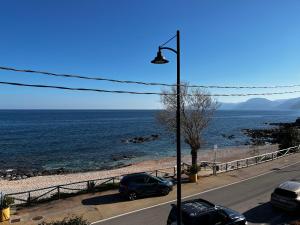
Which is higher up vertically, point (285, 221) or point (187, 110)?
point (187, 110)

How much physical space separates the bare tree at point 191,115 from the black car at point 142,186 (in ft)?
26.5

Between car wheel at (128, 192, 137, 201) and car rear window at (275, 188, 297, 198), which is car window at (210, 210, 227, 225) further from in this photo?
car wheel at (128, 192, 137, 201)

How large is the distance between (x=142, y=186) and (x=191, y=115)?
10744 millimetres

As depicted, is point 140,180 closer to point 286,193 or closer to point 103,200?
point 103,200

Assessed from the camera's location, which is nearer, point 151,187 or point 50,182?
point 151,187

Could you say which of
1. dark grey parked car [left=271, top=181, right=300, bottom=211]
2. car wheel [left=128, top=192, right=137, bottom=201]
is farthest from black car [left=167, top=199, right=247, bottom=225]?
car wheel [left=128, top=192, right=137, bottom=201]

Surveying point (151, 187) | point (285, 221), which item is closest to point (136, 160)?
point (151, 187)

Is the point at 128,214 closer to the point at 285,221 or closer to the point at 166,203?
the point at 166,203

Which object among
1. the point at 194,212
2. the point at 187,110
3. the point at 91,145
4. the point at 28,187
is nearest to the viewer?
the point at 194,212

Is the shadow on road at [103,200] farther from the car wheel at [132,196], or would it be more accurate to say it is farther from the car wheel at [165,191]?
the car wheel at [165,191]

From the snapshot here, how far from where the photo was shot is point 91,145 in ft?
248

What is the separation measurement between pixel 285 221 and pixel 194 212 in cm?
610

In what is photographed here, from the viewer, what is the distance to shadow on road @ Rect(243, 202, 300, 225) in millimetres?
16531

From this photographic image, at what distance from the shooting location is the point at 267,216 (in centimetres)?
1722
